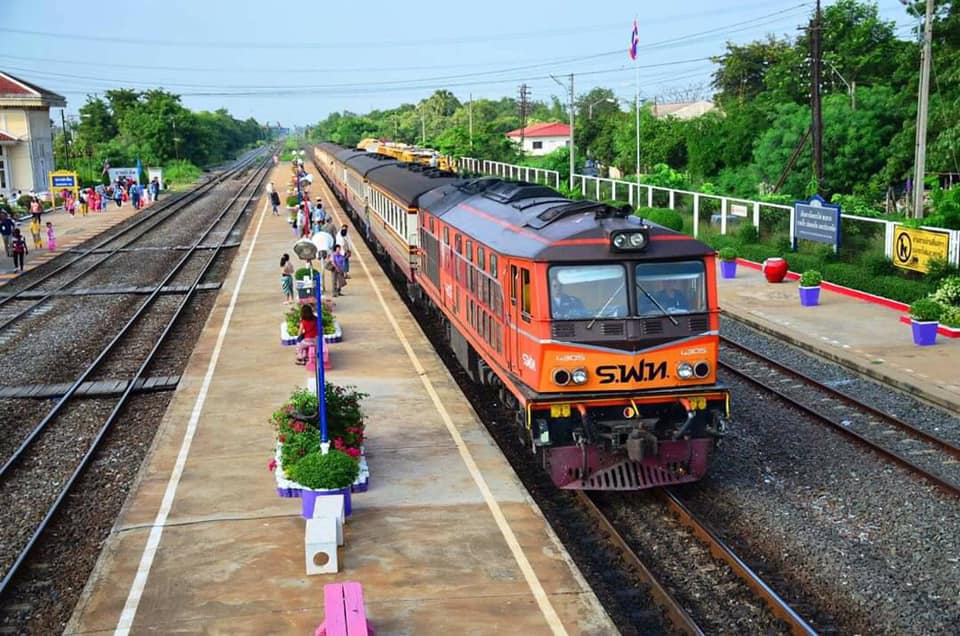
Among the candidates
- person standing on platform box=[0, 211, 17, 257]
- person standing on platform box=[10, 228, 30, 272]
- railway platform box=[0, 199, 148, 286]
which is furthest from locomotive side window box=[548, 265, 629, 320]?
person standing on platform box=[0, 211, 17, 257]

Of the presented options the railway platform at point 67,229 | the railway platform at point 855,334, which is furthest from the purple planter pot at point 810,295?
the railway platform at point 67,229

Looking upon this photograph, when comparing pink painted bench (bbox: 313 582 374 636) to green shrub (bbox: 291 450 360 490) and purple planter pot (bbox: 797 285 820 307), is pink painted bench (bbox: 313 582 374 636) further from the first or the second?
purple planter pot (bbox: 797 285 820 307)

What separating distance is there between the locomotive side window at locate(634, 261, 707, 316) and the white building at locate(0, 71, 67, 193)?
65.9m

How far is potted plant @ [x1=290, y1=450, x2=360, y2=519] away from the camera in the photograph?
35.4 feet

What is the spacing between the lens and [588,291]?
11289mm

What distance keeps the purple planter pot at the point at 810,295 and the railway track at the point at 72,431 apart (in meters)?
14.7

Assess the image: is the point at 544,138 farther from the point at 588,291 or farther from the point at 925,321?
the point at 588,291

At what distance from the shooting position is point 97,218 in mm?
54750

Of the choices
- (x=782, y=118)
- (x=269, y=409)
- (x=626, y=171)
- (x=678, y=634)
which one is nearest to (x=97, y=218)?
(x=626, y=171)

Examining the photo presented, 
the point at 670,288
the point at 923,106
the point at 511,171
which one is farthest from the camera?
the point at 511,171

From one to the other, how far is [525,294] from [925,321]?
1070 centimetres

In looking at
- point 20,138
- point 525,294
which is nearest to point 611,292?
point 525,294

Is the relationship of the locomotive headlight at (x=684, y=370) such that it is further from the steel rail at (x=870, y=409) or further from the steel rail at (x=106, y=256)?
the steel rail at (x=106, y=256)

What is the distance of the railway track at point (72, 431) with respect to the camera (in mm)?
11789
